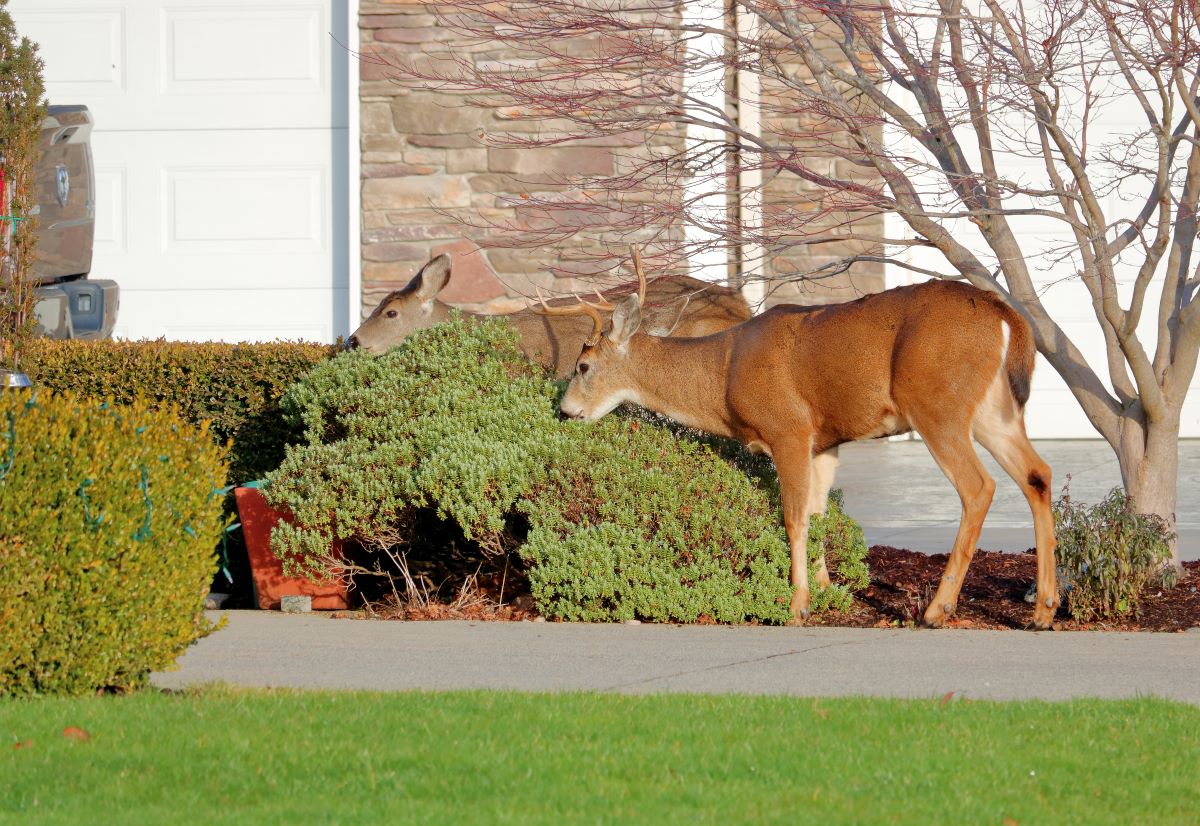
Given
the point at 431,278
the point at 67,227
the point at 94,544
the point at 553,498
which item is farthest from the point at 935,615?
the point at 67,227

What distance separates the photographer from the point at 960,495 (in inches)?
328

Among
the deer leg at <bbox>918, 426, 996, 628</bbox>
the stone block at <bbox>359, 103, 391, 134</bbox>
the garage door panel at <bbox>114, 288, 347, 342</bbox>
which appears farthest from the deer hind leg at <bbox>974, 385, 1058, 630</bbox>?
the garage door panel at <bbox>114, 288, 347, 342</bbox>

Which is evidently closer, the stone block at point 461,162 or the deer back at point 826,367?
the deer back at point 826,367

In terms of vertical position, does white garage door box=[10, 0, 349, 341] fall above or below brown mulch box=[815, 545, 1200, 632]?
above

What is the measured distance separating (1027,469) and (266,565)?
4.11 meters

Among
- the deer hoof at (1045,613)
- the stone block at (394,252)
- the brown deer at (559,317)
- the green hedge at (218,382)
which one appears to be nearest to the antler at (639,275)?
the brown deer at (559,317)

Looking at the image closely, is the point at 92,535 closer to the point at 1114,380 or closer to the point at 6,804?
the point at 6,804

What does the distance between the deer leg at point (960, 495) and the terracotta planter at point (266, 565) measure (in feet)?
10.7

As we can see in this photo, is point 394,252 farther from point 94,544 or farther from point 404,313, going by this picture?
point 94,544

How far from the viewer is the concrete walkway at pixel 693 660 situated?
669 cm

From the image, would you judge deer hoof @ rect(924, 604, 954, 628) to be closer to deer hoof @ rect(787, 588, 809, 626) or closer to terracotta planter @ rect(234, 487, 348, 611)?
deer hoof @ rect(787, 588, 809, 626)

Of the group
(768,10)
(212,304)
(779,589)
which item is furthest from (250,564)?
(212,304)

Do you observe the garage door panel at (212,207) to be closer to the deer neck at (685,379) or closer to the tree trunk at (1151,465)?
the deer neck at (685,379)

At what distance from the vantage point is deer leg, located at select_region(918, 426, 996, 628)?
8289 mm
